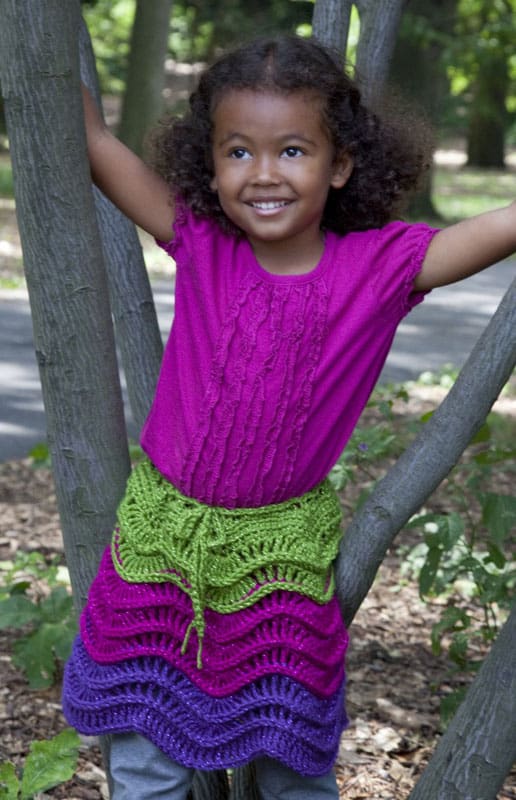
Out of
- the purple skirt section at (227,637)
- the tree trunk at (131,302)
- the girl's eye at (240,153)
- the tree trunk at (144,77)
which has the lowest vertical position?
the tree trunk at (144,77)

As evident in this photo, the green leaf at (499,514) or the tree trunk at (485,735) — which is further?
the green leaf at (499,514)

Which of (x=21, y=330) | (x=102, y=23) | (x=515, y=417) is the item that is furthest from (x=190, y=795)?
(x=102, y=23)

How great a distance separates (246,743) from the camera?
6.49 feet

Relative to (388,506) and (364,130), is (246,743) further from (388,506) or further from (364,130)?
(364,130)

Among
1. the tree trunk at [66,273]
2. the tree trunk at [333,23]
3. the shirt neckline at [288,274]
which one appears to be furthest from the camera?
the tree trunk at [333,23]

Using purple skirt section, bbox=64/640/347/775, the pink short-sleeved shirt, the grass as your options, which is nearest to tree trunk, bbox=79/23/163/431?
the pink short-sleeved shirt

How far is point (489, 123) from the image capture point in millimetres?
25688

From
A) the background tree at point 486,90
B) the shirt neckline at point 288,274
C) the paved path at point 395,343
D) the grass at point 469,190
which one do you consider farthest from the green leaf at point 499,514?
the background tree at point 486,90

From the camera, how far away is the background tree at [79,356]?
1.88m

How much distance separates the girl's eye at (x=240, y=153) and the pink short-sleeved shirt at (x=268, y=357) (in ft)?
0.47

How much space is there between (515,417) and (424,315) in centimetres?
373

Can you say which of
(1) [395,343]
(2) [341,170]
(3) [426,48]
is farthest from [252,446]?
(3) [426,48]

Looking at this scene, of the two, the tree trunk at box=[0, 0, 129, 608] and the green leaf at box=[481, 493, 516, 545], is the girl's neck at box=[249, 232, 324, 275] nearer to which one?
the tree trunk at box=[0, 0, 129, 608]

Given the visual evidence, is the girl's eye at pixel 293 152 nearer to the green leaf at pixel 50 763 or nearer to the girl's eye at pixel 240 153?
the girl's eye at pixel 240 153
